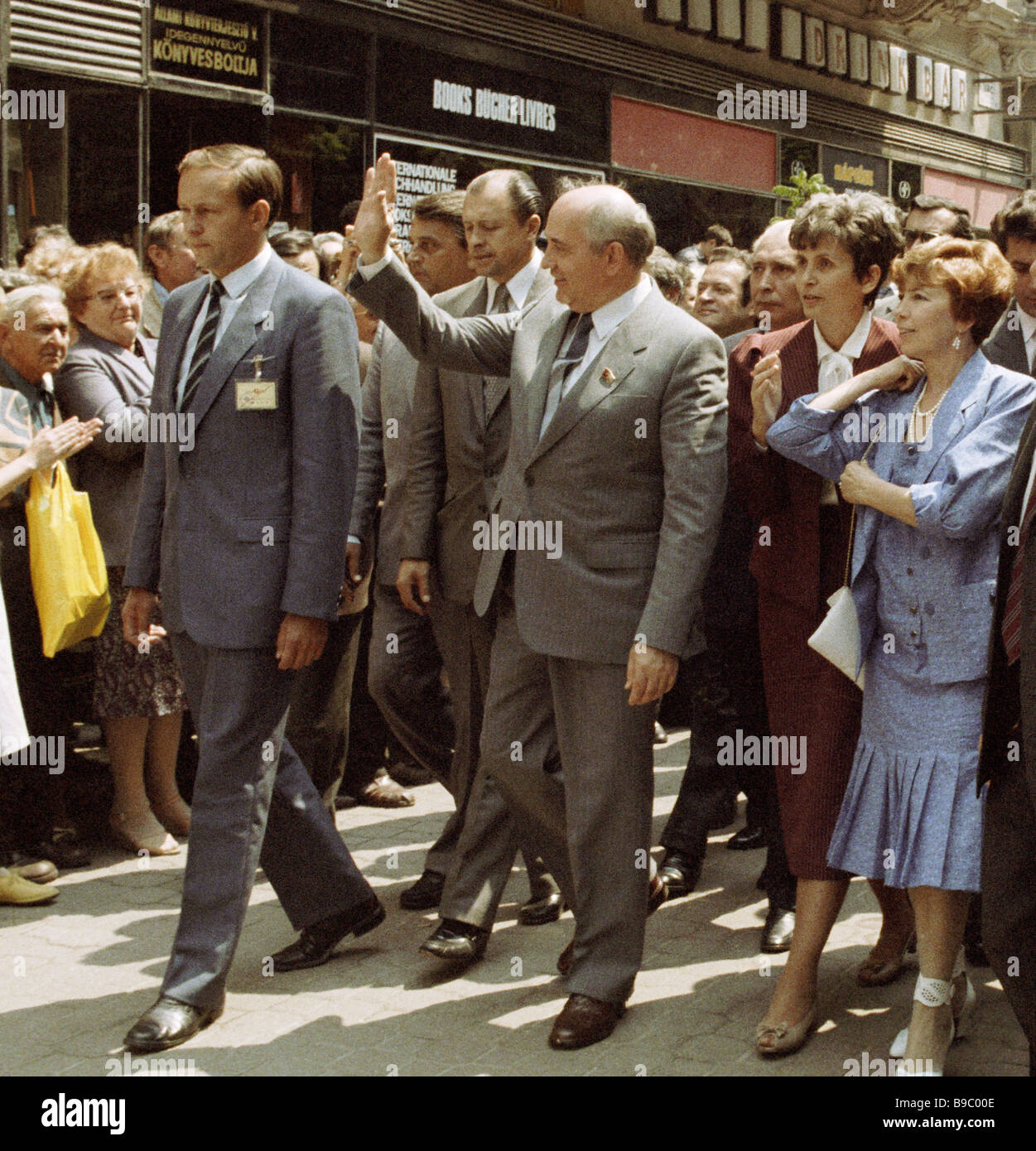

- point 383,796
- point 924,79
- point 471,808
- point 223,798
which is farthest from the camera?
point 924,79

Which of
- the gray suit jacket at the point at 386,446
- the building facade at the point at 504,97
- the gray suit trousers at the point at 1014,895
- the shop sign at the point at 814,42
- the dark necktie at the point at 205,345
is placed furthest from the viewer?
the shop sign at the point at 814,42

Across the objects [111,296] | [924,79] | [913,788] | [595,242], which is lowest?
[913,788]

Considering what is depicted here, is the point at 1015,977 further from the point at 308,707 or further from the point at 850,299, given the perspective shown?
the point at 308,707

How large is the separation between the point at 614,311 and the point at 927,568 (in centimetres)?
114

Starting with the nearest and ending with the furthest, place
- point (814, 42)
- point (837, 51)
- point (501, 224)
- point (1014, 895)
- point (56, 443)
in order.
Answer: point (1014, 895) < point (501, 224) < point (56, 443) < point (814, 42) < point (837, 51)

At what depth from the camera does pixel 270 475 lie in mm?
4727

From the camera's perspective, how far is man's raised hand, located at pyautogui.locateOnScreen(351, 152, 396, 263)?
4.30 metres

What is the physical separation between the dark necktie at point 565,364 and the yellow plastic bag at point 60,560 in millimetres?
2411

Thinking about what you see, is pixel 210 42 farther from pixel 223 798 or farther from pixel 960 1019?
pixel 960 1019

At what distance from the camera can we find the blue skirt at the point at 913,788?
4.15m

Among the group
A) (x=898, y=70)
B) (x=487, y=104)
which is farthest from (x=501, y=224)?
(x=898, y=70)

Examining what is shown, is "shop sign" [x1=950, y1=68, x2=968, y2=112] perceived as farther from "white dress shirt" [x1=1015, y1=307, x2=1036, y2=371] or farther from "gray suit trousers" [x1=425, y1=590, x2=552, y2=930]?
"gray suit trousers" [x1=425, y1=590, x2=552, y2=930]

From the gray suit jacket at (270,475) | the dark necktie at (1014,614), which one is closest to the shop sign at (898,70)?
the gray suit jacket at (270,475)

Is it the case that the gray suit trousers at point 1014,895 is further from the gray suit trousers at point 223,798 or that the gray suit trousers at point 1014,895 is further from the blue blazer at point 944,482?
the gray suit trousers at point 223,798
